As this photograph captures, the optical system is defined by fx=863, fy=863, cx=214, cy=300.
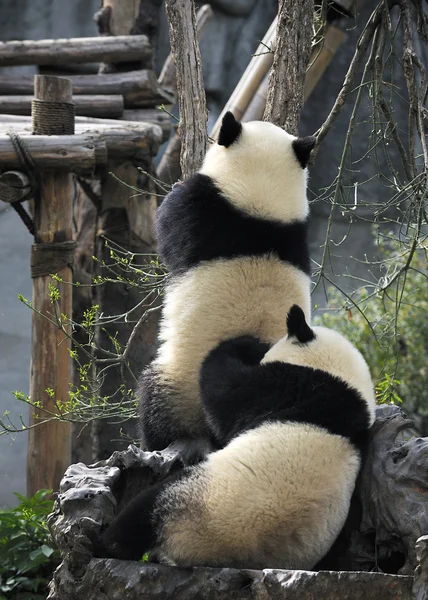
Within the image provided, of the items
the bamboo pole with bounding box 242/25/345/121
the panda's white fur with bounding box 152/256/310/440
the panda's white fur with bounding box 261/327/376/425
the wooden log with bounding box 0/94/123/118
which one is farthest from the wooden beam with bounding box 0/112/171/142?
the panda's white fur with bounding box 261/327/376/425

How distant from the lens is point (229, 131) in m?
2.77

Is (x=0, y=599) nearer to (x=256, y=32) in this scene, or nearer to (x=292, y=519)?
(x=292, y=519)

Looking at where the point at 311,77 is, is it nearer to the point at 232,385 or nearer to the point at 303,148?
the point at 303,148

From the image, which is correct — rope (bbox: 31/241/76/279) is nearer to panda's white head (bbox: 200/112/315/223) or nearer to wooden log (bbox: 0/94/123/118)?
wooden log (bbox: 0/94/123/118)

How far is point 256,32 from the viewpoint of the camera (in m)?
11.1

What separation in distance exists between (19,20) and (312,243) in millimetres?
4675

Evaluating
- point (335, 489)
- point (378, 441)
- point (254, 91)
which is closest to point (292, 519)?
point (335, 489)

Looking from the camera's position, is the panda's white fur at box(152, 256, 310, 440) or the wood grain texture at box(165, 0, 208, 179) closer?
the panda's white fur at box(152, 256, 310, 440)

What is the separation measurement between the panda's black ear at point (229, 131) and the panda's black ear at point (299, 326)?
2.34ft

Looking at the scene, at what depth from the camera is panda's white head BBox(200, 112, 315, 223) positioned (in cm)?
273

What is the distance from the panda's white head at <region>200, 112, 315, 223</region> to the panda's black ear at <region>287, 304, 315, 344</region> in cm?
48

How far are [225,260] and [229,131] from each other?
1.42 feet

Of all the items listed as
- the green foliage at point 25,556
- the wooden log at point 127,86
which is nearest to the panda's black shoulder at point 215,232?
the green foliage at point 25,556

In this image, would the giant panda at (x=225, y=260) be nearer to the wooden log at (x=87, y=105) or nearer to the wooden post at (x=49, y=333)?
the wooden post at (x=49, y=333)
